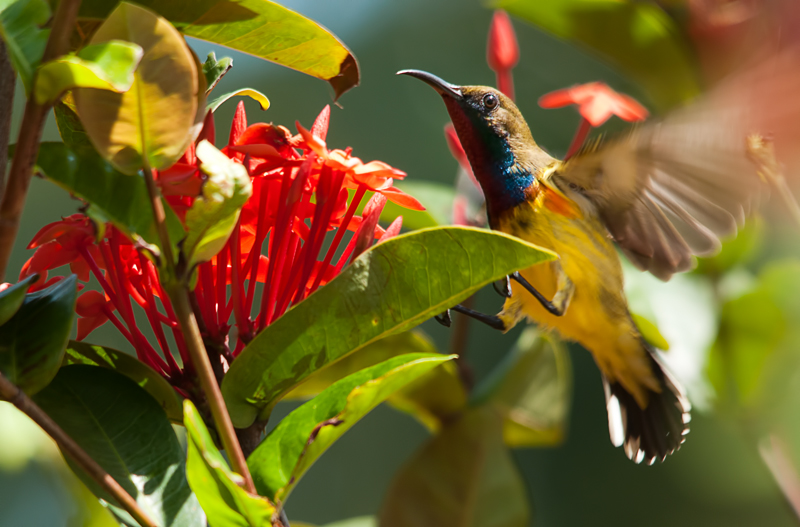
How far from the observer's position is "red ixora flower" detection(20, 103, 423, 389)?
60 centimetres

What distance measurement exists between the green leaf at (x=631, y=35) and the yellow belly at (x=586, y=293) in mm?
414

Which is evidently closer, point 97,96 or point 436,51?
point 97,96

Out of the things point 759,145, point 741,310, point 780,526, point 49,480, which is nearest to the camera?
point 759,145

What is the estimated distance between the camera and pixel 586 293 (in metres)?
1.26

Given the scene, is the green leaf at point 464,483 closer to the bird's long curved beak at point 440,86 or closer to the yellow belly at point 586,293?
the yellow belly at point 586,293

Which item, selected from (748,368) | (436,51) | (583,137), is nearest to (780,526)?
(748,368)

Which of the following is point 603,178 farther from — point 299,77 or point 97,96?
point 299,77

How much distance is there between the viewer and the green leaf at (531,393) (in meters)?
1.28

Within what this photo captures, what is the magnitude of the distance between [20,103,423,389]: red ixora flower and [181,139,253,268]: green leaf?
121 millimetres

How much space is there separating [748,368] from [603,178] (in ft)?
1.82

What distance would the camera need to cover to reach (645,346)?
52.6 inches

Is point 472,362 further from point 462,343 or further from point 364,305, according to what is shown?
point 364,305

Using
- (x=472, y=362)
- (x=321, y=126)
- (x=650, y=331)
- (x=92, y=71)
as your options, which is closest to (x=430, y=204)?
(x=650, y=331)

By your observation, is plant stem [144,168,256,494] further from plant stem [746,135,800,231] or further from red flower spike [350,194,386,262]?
plant stem [746,135,800,231]
